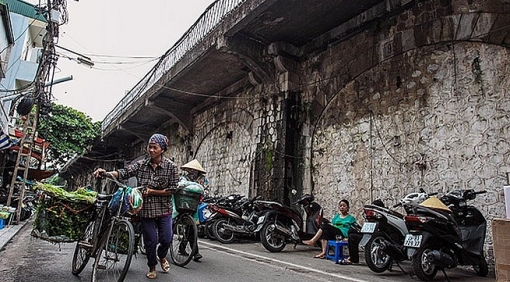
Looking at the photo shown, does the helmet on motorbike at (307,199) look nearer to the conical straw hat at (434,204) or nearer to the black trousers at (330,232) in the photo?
the black trousers at (330,232)

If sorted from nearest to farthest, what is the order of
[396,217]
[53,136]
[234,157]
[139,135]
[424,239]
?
1. [424,239]
2. [396,217]
3. [234,157]
4. [139,135]
5. [53,136]

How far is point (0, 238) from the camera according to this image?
5754 millimetres

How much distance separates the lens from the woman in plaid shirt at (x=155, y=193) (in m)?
3.46

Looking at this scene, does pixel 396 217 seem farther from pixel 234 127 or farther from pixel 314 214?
pixel 234 127

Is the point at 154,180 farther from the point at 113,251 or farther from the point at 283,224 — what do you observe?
the point at 283,224

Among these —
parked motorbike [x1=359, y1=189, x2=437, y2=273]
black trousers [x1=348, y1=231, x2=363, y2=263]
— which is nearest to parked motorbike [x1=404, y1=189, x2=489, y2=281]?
parked motorbike [x1=359, y1=189, x2=437, y2=273]

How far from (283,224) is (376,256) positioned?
2.36m

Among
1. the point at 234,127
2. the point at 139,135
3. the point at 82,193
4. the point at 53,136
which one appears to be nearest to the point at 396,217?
the point at 82,193

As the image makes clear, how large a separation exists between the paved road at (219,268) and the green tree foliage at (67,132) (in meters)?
15.6

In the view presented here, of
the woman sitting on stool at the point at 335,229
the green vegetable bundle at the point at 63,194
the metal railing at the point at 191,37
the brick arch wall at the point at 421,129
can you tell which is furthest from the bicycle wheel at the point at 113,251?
the metal railing at the point at 191,37

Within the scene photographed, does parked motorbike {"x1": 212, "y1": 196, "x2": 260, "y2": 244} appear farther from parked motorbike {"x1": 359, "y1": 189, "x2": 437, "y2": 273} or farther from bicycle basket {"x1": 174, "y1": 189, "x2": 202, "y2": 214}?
parked motorbike {"x1": 359, "y1": 189, "x2": 437, "y2": 273}

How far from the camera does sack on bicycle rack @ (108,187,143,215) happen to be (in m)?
3.15

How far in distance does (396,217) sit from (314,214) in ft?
7.68

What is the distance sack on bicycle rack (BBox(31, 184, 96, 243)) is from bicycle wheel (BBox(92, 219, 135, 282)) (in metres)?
0.44
